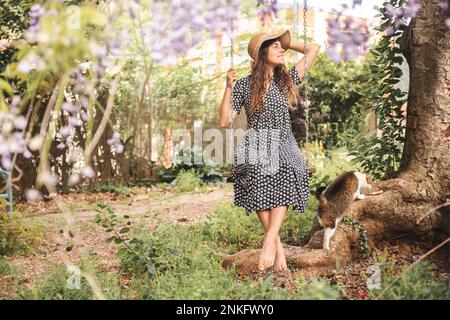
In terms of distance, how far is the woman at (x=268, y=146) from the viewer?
12.0 ft

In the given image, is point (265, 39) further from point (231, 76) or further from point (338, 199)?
point (338, 199)

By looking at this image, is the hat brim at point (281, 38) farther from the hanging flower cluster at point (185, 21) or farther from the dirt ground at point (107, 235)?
the dirt ground at point (107, 235)

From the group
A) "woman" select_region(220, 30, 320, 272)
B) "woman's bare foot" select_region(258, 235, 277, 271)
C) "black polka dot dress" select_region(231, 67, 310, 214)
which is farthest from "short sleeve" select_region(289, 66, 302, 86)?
"woman's bare foot" select_region(258, 235, 277, 271)

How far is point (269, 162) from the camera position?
12.1 ft

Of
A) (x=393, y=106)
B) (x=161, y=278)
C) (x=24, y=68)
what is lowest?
(x=161, y=278)

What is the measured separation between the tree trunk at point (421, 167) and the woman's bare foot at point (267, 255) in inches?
15.9

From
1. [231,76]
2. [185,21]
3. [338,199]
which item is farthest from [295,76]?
[185,21]

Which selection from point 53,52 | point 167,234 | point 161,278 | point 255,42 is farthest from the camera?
point 167,234

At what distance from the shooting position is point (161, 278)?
344 centimetres

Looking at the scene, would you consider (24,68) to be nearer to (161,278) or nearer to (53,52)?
(53,52)

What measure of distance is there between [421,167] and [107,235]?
3.20m

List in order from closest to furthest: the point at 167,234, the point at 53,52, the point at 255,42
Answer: the point at 53,52, the point at 255,42, the point at 167,234

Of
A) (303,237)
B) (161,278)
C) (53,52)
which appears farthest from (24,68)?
(303,237)

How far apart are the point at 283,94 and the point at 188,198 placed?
4.64m
